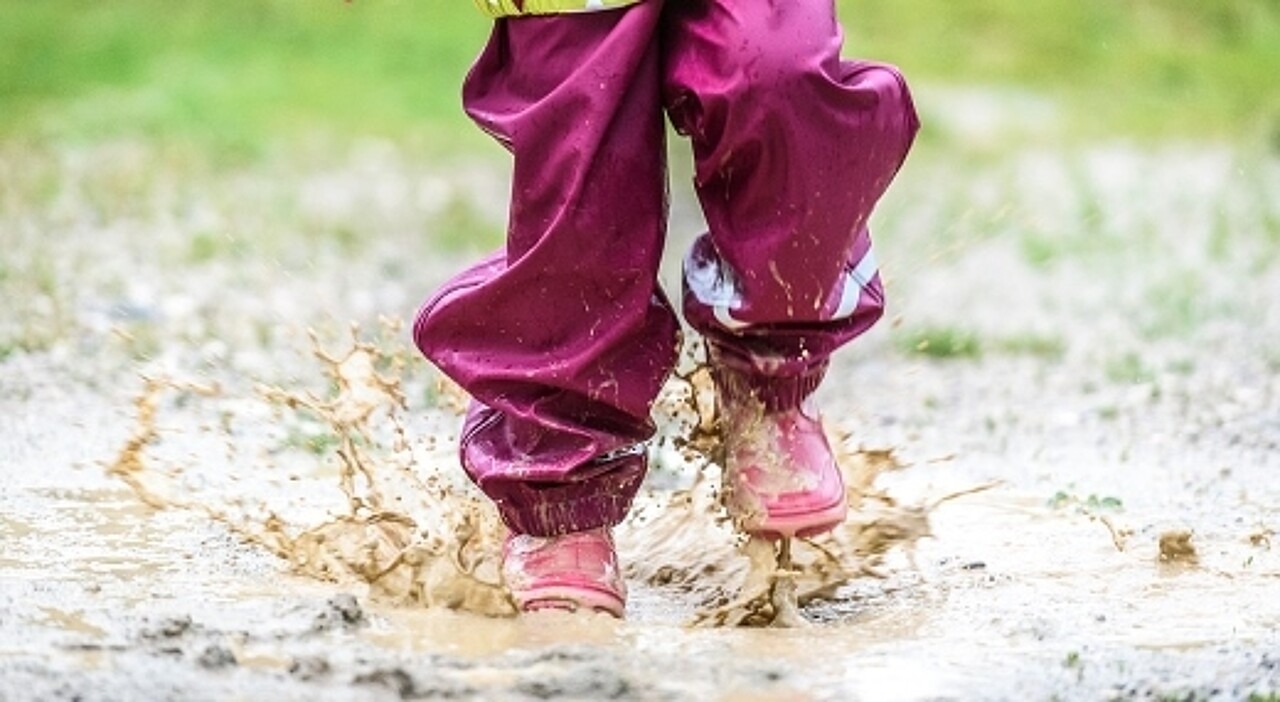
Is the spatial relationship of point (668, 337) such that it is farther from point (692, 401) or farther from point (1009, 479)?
point (1009, 479)

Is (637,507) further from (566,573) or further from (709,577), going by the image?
(566,573)

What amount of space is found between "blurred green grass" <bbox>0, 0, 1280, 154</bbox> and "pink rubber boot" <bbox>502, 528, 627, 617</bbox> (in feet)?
21.0

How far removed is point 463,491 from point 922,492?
85 cm

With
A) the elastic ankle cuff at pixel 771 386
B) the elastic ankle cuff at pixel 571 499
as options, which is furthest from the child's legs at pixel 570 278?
the elastic ankle cuff at pixel 771 386

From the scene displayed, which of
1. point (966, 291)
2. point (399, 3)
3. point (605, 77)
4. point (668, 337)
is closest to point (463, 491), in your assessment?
point (668, 337)

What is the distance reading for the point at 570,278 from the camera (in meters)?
2.93

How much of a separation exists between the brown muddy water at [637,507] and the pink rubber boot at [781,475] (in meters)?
0.09

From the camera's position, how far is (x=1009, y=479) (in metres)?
4.30

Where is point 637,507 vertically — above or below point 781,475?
below

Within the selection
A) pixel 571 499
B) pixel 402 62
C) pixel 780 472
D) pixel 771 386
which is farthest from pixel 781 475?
pixel 402 62

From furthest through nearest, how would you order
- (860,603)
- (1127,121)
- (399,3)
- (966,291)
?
1. (399,3)
2. (1127,121)
3. (966,291)
4. (860,603)

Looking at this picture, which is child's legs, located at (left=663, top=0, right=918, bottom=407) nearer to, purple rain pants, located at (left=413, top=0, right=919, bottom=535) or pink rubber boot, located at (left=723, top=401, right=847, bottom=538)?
purple rain pants, located at (left=413, top=0, right=919, bottom=535)

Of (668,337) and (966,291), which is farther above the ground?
(668,337)

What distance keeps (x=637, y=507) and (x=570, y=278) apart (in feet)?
2.96
